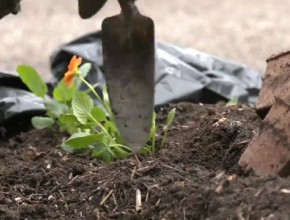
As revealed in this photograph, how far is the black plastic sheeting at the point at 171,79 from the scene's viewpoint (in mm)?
2277

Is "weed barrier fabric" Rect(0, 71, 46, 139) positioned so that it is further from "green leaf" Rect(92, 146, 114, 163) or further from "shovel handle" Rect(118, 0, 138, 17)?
"shovel handle" Rect(118, 0, 138, 17)

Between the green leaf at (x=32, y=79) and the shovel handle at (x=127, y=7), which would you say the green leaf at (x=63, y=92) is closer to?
the green leaf at (x=32, y=79)

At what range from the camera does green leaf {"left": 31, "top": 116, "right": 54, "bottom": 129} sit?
80.4 inches

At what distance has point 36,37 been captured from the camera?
3814 millimetres

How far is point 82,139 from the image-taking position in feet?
5.51

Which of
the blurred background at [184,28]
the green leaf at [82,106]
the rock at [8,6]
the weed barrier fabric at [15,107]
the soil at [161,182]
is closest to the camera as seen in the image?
the soil at [161,182]

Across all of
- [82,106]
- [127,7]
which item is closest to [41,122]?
[82,106]

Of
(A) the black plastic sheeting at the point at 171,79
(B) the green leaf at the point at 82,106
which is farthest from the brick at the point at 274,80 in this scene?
(A) the black plastic sheeting at the point at 171,79

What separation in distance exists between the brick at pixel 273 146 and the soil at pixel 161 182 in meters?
0.03

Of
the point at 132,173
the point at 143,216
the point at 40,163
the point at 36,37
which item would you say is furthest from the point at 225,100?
the point at 36,37

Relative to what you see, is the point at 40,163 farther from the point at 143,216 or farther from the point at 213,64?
the point at 213,64

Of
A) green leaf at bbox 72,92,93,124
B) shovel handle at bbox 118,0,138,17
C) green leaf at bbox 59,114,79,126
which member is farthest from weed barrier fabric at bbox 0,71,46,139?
shovel handle at bbox 118,0,138,17

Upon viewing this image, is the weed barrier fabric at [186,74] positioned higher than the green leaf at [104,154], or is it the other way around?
the weed barrier fabric at [186,74]

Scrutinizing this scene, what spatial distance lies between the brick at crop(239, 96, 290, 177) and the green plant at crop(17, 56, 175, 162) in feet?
1.32
